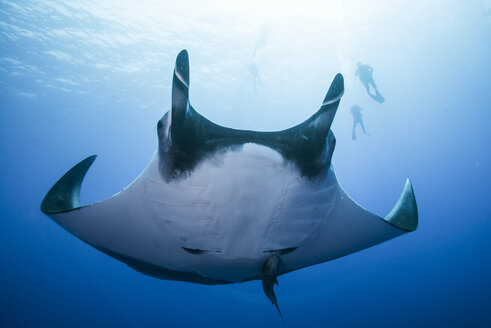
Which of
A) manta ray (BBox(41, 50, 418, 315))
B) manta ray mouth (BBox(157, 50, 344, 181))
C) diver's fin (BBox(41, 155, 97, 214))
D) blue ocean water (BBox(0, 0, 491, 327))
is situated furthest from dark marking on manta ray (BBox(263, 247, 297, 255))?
blue ocean water (BBox(0, 0, 491, 327))

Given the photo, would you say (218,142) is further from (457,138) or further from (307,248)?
(457,138)

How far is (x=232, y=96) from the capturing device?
78.7 feet

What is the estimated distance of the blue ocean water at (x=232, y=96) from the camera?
15.8m

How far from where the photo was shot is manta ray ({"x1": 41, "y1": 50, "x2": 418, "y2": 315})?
4.76 feet

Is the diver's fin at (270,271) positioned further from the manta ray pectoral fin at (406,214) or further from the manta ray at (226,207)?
the manta ray pectoral fin at (406,214)

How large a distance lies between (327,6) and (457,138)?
132ft

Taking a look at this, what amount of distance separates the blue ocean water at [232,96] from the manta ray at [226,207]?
15285mm

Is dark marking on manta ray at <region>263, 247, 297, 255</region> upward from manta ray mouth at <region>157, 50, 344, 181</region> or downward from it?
downward

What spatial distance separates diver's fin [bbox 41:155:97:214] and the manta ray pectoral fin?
2456 millimetres

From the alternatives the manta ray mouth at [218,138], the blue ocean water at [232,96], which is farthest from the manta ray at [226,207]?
the blue ocean water at [232,96]

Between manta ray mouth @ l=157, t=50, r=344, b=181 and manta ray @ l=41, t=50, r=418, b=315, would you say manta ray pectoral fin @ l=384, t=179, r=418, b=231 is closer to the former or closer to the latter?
manta ray @ l=41, t=50, r=418, b=315

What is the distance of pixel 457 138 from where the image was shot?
42531mm

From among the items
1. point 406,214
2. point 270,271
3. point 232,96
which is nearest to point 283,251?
point 270,271

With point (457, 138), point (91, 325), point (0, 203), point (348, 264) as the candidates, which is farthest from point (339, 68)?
point (0, 203)
